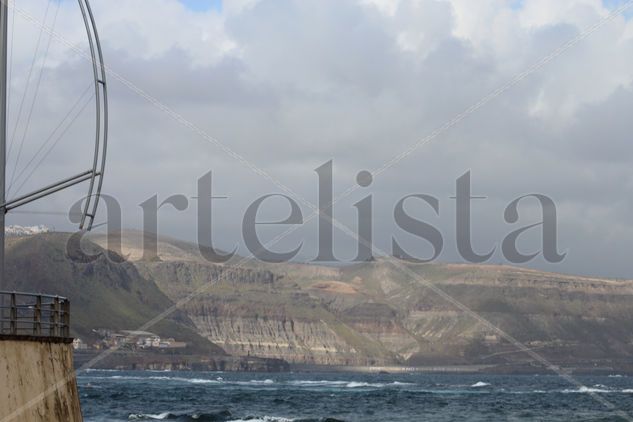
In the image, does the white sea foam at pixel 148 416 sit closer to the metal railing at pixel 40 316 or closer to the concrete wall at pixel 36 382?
the metal railing at pixel 40 316

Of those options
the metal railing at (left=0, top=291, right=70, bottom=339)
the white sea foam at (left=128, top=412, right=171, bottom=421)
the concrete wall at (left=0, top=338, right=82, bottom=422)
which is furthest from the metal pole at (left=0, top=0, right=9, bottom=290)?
the white sea foam at (left=128, top=412, right=171, bottom=421)

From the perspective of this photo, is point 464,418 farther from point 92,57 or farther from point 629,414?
point 92,57

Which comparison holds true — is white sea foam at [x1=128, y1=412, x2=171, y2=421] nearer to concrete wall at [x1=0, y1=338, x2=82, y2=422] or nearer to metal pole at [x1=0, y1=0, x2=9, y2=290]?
metal pole at [x1=0, y1=0, x2=9, y2=290]

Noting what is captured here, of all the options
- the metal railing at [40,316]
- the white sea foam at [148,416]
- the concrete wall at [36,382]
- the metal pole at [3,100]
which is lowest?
the white sea foam at [148,416]

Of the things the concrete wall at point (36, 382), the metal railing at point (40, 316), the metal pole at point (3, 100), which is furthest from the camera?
the metal pole at point (3, 100)

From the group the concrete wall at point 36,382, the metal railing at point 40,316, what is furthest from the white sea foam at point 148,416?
the concrete wall at point 36,382

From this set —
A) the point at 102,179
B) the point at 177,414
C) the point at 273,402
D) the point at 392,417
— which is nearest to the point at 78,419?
the point at 102,179

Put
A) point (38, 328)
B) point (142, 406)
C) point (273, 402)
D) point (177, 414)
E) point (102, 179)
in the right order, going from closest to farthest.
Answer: point (38, 328) < point (102, 179) < point (177, 414) < point (142, 406) < point (273, 402)

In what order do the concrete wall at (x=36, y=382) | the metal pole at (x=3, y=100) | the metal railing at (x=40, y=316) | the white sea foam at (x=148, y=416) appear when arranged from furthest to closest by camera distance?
the white sea foam at (x=148, y=416)
the metal pole at (x=3, y=100)
the metal railing at (x=40, y=316)
the concrete wall at (x=36, y=382)
